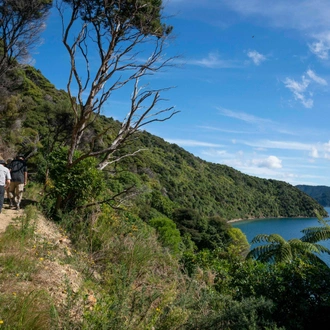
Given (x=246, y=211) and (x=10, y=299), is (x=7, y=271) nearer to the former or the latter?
(x=10, y=299)

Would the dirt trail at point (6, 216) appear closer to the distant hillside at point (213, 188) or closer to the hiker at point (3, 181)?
the hiker at point (3, 181)

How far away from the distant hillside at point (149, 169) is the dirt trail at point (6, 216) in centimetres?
240

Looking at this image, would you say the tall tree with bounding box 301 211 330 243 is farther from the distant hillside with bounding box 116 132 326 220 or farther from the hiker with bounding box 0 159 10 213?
the distant hillside with bounding box 116 132 326 220

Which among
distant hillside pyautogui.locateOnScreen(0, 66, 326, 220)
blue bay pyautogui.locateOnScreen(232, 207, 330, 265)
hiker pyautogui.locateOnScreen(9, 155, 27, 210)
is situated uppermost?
distant hillside pyautogui.locateOnScreen(0, 66, 326, 220)

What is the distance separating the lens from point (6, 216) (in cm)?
627

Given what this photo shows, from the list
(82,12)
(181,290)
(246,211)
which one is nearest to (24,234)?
(181,290)

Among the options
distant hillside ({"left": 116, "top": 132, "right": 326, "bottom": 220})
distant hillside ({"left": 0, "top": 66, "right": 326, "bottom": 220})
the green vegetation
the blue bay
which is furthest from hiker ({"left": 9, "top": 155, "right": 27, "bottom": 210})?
the blue bay

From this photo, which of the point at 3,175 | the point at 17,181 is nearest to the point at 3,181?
the point at 3,175

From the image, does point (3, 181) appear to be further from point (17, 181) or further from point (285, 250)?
point (285, 250)

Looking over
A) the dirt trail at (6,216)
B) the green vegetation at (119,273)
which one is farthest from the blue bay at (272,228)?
the dirt trail at (6,216)

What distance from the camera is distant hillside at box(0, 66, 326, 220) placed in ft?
66.4

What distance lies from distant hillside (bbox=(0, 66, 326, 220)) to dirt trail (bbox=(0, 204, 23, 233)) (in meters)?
2.40

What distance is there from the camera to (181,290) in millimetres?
4672

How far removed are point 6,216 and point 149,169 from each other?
55.0 meters
